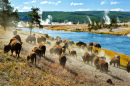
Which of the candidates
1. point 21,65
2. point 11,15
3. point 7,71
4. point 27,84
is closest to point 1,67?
point 7,71

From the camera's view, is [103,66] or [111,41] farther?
[111,41]

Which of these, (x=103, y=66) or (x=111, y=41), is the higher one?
(x=103, y=66)

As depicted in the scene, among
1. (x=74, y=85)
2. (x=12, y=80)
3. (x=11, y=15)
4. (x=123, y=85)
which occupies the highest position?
(x=11, y=15)

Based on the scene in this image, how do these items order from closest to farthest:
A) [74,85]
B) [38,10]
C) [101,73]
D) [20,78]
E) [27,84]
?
[27,84]
[20,78]
[74,85]
[101,73]
[38,10]

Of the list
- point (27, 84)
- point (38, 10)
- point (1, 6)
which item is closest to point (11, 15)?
point (1, 6)

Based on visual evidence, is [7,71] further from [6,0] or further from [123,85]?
[6,0]

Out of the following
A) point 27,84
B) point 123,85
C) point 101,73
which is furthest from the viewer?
point 101,73

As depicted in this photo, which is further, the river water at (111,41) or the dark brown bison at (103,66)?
the river water at (111,41)

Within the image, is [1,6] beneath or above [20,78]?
above

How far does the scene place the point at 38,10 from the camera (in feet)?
154

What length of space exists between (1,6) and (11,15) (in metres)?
5.78

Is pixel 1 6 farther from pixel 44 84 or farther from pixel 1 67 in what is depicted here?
pixel 44 84

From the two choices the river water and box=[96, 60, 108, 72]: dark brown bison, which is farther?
the river water

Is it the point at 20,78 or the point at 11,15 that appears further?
the point at 11,15
